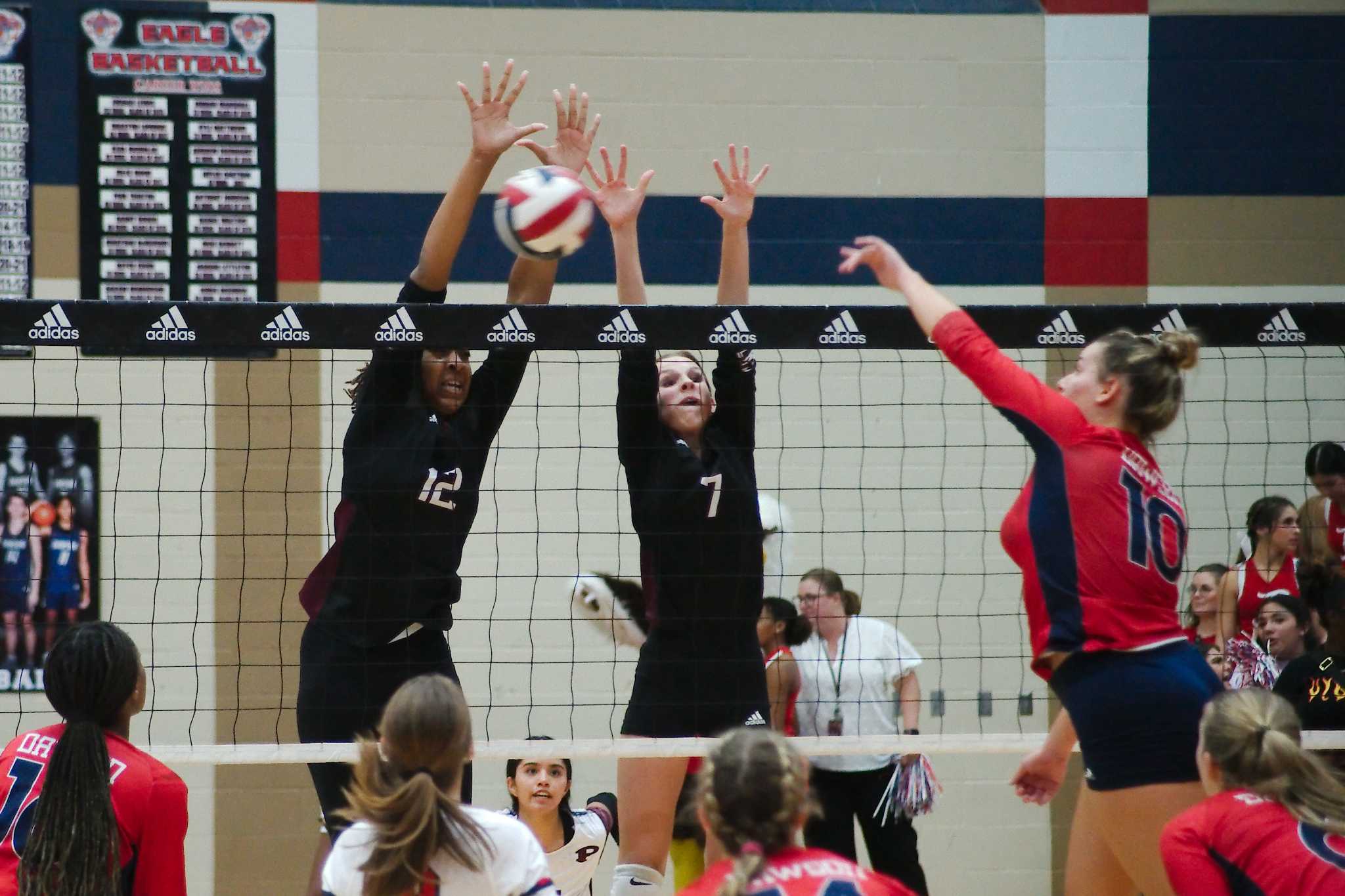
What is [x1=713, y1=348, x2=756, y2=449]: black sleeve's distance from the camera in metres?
4.30

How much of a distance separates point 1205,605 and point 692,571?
301 cm

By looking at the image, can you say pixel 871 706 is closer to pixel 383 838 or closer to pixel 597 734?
pixel 597 734

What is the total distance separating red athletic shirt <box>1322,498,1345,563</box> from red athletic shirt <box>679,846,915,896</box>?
4.19m

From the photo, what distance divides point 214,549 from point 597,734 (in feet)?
6.45

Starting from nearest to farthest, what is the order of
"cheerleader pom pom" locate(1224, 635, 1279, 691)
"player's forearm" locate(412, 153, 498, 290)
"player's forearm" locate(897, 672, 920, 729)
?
"player's forearm" locate(412, 153, 498, 290) < "cheerleader pom pom" locate(1224, 635, 1279, 691) < "player's forearm" locate(897, 672, 920, 729)

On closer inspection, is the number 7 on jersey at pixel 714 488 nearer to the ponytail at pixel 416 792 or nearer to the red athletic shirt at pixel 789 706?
the ponytail at pixel 416 792

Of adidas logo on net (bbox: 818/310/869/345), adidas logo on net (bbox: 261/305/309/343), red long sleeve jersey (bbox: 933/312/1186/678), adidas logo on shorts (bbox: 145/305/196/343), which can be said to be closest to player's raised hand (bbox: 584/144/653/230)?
adidas logo on net (bbox: 818/310/869/345)

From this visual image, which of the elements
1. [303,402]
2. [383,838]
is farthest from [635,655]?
[383,838]

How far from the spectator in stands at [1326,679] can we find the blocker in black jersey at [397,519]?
2818 mm

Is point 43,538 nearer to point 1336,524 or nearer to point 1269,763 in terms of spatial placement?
point 1269,763

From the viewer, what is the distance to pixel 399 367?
420 centimetres

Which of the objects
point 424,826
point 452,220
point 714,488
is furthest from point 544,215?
point 424,826

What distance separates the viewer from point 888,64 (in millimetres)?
7094

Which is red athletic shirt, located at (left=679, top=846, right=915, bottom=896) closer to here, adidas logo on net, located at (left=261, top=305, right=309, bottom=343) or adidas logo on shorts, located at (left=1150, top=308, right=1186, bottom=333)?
adidas logo on net, located at (left=261, top=305, right=309, bottom=343)
